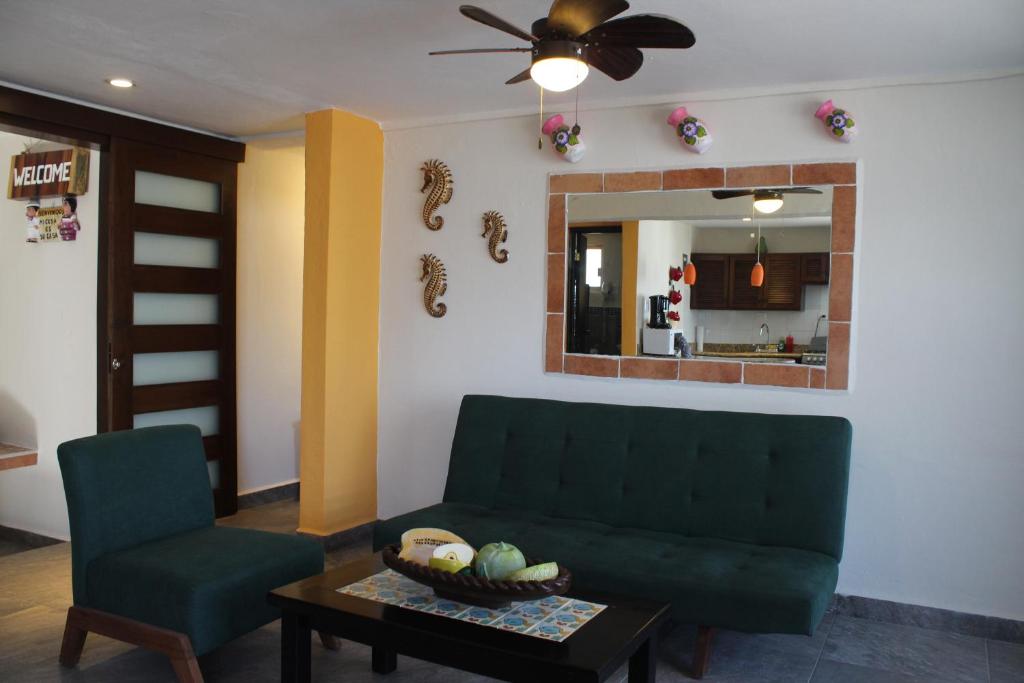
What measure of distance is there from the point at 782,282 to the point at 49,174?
13.3 ft

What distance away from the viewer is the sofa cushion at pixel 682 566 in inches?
112

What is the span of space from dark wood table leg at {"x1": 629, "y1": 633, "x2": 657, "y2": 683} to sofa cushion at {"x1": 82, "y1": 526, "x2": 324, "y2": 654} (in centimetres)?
128

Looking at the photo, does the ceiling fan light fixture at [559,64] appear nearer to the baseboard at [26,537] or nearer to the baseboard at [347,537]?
the baseboard at [347,537]

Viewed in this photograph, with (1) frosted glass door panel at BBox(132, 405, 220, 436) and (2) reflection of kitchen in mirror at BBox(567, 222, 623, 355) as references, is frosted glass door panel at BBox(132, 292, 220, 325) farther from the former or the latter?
(2) reflection of kitchen in mirror at BBox(567, 222, 623, 355)

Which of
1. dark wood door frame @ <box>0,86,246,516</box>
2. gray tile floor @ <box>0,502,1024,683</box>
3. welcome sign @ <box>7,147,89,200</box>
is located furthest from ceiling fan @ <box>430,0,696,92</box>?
welcome sign @ <box>7,147,89,200</box>

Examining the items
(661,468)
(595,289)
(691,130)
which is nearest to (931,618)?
(661,468)

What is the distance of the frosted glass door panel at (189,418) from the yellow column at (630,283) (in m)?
2.50

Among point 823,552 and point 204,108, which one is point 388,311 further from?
point 823,552

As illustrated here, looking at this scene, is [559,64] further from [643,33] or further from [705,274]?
[705,274]

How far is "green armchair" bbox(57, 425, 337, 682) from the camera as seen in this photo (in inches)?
108

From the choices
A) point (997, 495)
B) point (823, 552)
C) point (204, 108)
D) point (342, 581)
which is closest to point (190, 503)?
point (342, 581)

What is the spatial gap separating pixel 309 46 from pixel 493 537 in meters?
2.13

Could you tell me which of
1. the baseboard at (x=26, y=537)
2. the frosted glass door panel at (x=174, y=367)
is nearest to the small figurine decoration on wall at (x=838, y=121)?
A: the frosted glass door panel at (x=174, y=367)

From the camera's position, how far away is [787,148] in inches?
150
